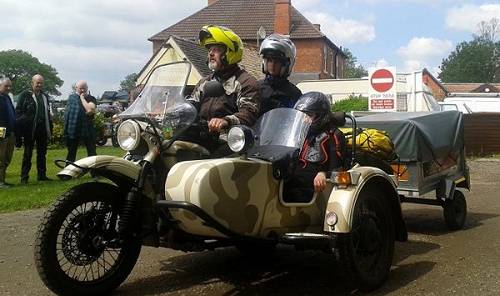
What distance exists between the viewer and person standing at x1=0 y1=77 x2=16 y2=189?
10492 millimetres

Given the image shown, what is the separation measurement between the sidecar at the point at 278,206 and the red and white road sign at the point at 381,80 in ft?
34.8

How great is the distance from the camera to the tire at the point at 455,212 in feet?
24.6

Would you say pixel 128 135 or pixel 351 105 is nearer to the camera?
pixel 128 135

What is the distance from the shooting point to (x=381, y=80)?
620 inches

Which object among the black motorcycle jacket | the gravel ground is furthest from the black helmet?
the gravel ground

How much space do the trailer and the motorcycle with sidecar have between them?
2088 millimetres

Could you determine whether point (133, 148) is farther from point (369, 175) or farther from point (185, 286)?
point (369, 175)

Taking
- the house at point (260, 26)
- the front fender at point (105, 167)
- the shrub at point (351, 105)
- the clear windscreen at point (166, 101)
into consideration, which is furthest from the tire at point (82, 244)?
the house at point (260, 26)

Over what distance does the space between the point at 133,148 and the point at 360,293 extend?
2.07 metres

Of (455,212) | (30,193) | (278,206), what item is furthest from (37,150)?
(278,206)

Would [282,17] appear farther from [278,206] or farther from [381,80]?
[278,206]

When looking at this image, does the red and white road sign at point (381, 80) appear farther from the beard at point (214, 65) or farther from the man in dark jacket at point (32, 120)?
the beard at point (214, 65)

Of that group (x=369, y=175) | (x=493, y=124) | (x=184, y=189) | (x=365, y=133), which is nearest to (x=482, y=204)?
(x=365, y=133)

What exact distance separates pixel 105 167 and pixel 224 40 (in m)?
1.51
